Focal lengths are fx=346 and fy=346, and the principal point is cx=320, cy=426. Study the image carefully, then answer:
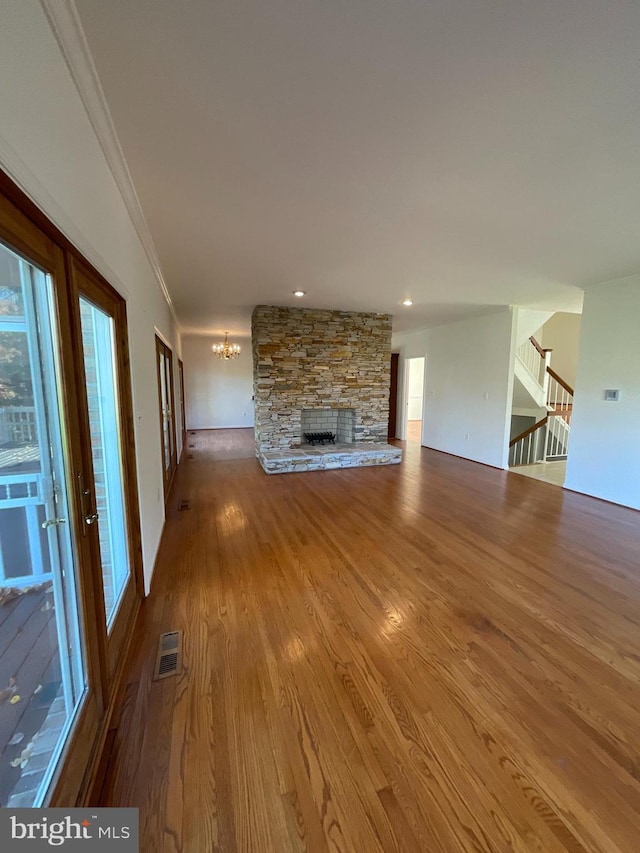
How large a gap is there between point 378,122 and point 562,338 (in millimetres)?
10197

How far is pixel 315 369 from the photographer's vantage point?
605cm

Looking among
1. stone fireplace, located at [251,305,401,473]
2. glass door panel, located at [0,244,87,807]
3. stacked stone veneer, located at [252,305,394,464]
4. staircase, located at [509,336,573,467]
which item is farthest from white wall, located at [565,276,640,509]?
glass door panel, located at [0,244,87,807]

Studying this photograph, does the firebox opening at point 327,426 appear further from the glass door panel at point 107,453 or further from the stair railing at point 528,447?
the glass door panel at point 107,453

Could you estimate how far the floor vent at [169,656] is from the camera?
5.89 ft

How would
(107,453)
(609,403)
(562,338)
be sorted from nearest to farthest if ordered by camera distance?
(107,453), (609,403), (562,338)

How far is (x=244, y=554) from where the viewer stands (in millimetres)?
3035

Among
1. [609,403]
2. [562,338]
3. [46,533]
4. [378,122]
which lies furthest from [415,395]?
[46,533]

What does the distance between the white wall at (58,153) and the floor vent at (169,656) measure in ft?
1.94

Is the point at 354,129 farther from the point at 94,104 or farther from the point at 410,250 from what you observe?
the point at 410,250

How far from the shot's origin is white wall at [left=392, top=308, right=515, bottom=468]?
5875 millimetres

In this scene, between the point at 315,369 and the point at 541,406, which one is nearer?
the point at 315,369

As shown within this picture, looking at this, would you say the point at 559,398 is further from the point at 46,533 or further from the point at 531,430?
the point at 46,533

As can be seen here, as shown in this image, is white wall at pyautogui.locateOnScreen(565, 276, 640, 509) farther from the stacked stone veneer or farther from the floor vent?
the floor vent

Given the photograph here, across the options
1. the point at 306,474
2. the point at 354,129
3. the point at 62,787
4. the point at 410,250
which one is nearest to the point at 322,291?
the point at 410,250
